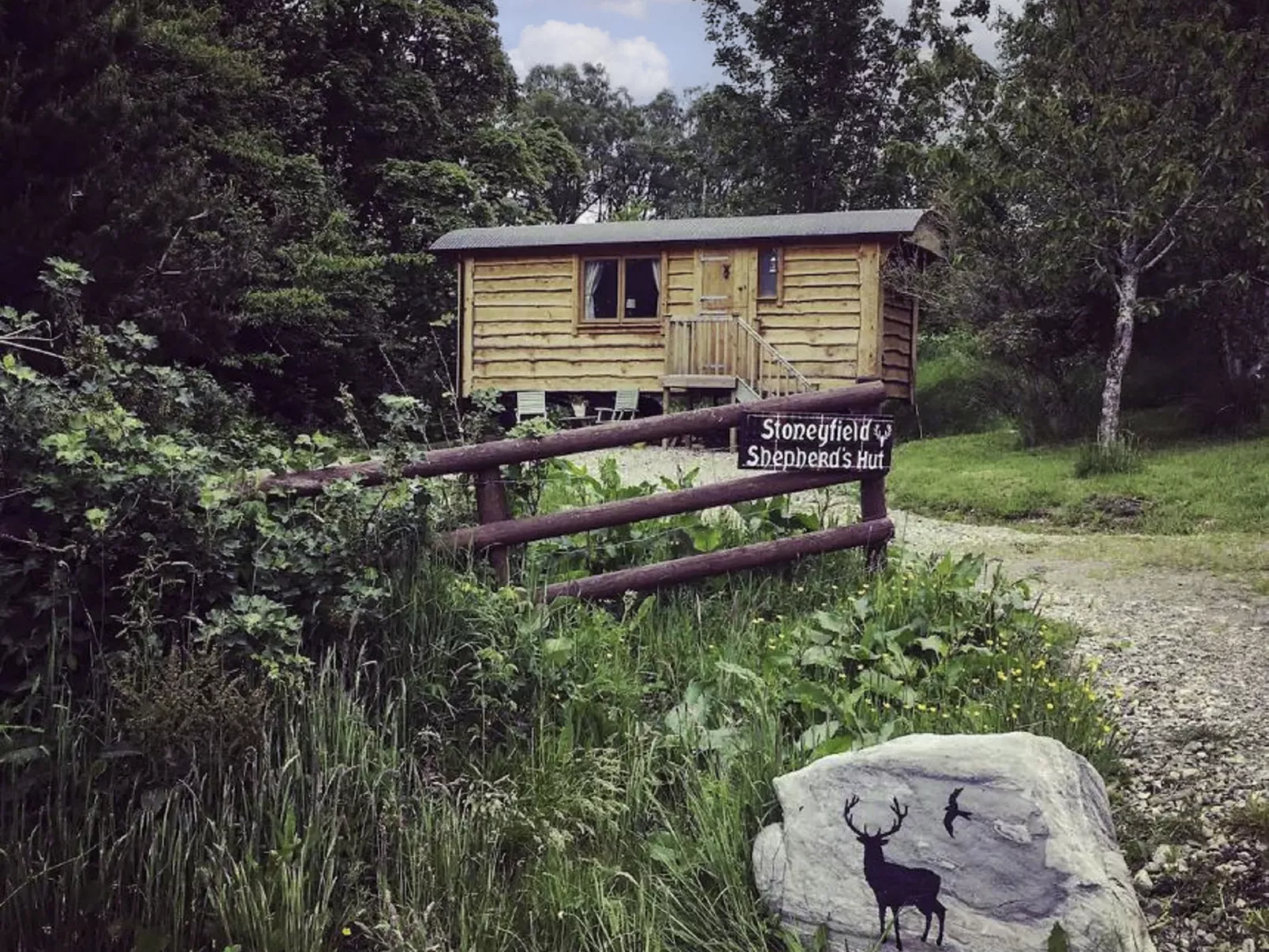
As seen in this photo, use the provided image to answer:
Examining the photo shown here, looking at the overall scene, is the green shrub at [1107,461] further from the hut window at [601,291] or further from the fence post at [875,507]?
the fence post at [875,507]

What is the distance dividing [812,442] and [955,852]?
2714 millimetres

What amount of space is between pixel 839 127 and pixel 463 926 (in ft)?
101

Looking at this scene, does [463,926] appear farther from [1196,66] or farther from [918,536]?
[1196,66]

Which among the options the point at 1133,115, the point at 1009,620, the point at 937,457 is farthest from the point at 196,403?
the point at 937,457

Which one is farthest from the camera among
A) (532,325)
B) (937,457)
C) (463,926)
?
(532,325)

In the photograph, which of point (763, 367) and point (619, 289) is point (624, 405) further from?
point (763, 367)

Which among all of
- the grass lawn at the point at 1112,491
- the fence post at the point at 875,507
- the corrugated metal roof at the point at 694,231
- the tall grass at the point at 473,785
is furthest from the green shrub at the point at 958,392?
the tall grass at the point at 473,785

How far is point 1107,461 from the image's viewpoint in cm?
1369

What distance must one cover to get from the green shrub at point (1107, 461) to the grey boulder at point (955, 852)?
35.3 feet

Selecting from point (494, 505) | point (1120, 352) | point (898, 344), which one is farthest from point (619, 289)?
point (494, 505)

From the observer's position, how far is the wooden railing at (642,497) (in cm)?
515

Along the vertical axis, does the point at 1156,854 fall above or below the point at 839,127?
below

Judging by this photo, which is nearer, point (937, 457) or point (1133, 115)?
point (1133, 115)

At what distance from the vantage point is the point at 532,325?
19.6 metres
